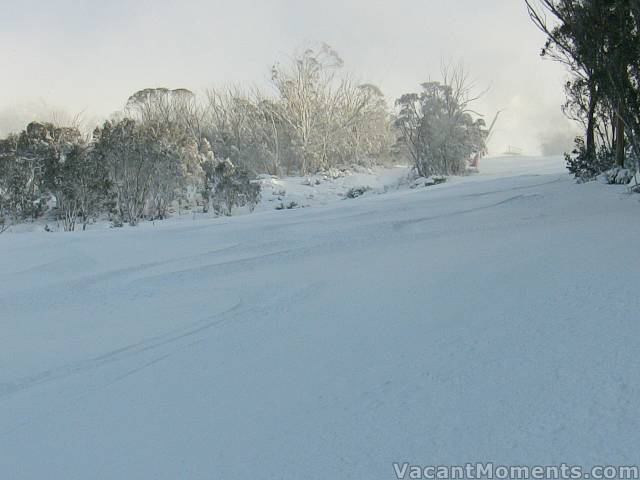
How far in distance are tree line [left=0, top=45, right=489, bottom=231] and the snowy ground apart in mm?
11007

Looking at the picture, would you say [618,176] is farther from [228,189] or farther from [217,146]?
[217,146]

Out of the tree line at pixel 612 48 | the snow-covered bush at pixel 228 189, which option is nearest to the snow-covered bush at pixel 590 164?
the tree line at pixel 612 48

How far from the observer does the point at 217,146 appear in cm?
3150

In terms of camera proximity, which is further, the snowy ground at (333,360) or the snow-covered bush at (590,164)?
the snow-covered bush at (590,164)

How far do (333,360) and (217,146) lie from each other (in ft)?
99.8

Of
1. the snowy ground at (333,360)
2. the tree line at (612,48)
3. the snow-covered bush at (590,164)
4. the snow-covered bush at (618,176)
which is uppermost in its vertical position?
the tree line at (612,48)

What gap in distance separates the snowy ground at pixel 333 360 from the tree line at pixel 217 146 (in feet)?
36.1

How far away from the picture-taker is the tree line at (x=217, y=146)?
51.2 feet

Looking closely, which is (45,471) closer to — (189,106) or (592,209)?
(592,209)

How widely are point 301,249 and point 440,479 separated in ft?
13.1

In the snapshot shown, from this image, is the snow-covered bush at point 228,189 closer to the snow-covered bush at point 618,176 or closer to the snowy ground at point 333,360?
the snow-covered bush at point 618,176

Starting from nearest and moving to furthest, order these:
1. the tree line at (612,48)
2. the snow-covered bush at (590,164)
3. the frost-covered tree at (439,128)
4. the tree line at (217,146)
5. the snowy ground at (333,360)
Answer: the snowy ground at (333,360) < the tree line at (612,48) < the snow-covered bush at (590,164) < the tree line at (217,146) < the frost-covered tree at (439,128)

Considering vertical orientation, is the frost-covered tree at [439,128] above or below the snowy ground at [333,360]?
above

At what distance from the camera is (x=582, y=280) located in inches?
117
